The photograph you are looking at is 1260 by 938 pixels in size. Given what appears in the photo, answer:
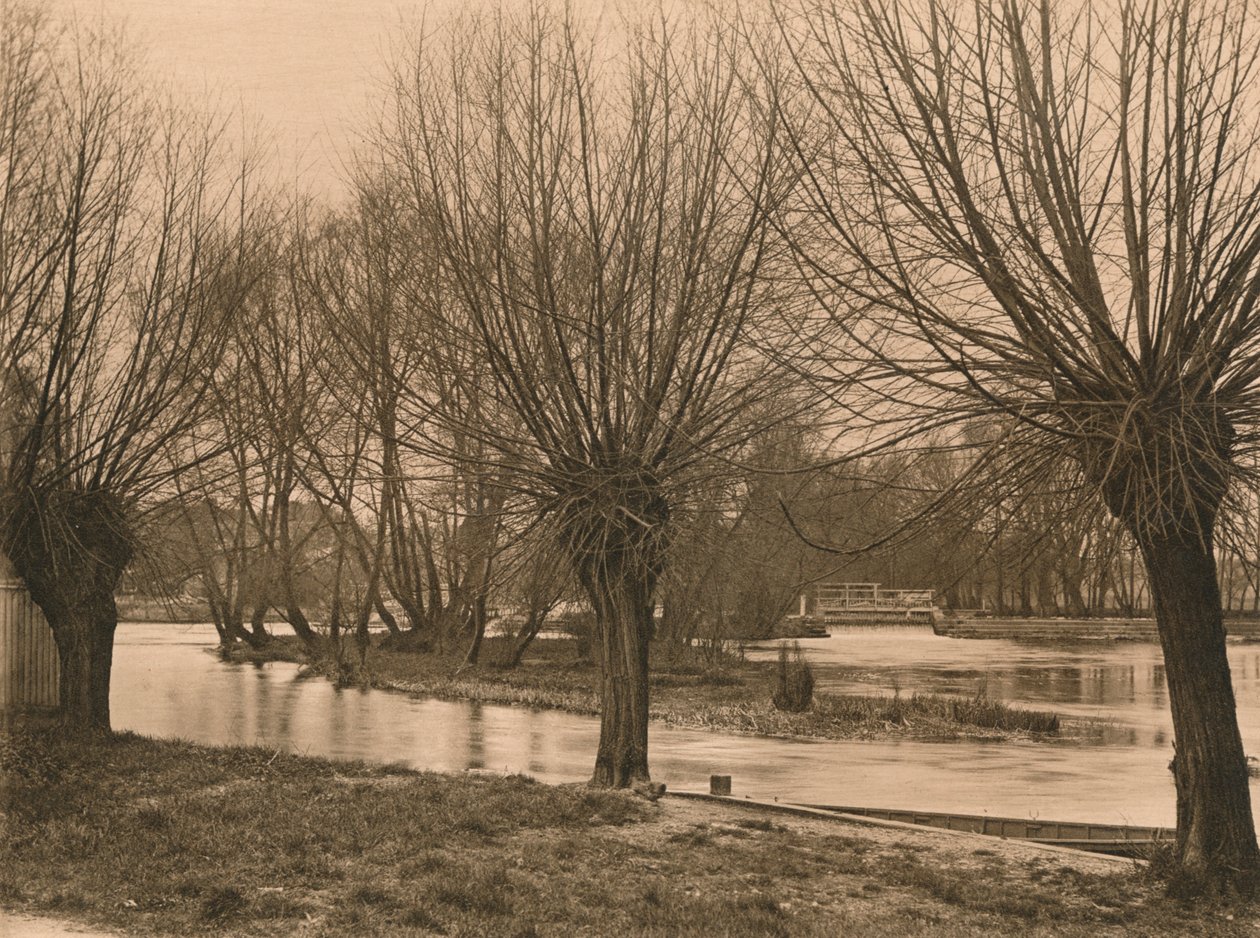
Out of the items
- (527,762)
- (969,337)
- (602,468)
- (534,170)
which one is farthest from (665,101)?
(527,762)

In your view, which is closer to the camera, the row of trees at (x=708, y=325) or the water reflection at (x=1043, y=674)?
the row of trees at (x=708, y=325)

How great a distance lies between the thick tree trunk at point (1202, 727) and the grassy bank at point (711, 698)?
10572 mm

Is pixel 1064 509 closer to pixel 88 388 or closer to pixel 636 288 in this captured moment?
pixel 636 288

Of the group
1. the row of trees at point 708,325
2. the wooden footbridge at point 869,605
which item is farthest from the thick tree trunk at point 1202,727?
the wooden footbridge at point 869,605

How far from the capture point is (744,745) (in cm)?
1739

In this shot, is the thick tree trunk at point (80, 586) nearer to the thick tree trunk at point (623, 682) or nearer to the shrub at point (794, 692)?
the thick tree trunk at point (623, 682)

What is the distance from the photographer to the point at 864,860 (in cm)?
903

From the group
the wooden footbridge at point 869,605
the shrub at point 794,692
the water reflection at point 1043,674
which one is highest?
the wooden footbridge at point 869,605

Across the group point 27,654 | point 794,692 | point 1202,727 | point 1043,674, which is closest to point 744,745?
point 794,692

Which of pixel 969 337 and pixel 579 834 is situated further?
pixel 579 834

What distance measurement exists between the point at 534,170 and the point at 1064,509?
6.02 m

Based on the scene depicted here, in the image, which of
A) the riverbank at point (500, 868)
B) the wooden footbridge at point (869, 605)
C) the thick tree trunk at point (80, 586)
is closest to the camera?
the riverbank at point (500, 868)

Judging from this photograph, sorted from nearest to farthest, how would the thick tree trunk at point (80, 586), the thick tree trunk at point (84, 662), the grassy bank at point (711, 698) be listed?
1. the thick tree trunk at point (80, 586)
2. the thick tree trunk at point (84, 662)
3. the grassy bank at point (711, 698)

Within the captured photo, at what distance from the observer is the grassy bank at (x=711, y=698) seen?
775 inches
